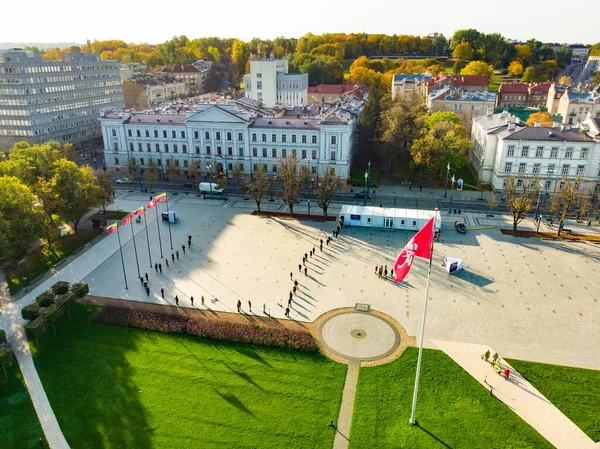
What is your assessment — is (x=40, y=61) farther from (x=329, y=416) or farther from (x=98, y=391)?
(x=329, y=416)

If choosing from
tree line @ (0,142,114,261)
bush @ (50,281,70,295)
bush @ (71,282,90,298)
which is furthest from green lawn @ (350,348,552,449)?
tree line @ (0,142,114,261)

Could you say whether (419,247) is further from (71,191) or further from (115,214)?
(115,214)

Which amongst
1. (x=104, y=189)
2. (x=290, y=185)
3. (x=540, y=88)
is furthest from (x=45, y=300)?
(x=540, y=88)

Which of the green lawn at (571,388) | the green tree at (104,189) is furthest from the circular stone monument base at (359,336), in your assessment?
the green tree at (104,189)

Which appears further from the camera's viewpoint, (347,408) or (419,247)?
(347,408)

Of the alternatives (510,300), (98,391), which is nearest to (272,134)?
(510,300)
